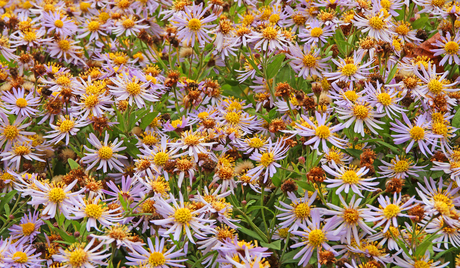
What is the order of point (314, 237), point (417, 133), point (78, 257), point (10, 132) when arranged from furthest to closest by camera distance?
point (10, 132)
point (417, 133)
point (314, 237)
point (78, 257)

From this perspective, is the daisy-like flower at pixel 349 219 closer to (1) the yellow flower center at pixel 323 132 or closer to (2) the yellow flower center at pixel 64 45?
(1) the yellow flower center at pixel 323 132

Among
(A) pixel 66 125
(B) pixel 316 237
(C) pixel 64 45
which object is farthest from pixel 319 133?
(C) pixel 64 45

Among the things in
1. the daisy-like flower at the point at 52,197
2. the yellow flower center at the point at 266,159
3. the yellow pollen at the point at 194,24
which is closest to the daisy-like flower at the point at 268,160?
the yellow flower center at the point at 266,159

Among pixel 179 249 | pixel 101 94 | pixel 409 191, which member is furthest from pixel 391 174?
pixel 101 94

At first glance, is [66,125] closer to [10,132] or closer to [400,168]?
[10,132]

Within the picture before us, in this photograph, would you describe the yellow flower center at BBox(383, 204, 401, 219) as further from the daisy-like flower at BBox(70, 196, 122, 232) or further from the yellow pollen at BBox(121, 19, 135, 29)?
the yellow pollen at BBox(121, 19, 135, 29)

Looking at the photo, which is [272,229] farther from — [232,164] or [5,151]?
[5,151]
